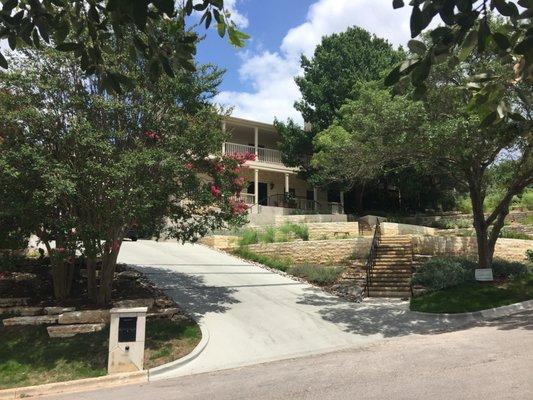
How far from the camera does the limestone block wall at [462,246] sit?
20500 millimetres

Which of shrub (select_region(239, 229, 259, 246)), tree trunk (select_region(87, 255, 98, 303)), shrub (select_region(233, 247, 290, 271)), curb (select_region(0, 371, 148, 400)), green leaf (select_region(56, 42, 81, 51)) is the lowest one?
curb (select_region(0, 371, 148, 400))

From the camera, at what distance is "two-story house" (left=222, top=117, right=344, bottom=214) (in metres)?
30.7

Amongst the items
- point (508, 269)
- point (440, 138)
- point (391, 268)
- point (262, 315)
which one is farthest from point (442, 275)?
point (262, 315)

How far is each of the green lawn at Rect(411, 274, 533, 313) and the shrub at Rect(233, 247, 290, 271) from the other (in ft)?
19.4

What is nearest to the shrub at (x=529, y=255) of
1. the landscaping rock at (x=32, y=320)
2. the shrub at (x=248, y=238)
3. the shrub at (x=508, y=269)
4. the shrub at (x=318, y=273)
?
the shrub at (x=508, y=269)

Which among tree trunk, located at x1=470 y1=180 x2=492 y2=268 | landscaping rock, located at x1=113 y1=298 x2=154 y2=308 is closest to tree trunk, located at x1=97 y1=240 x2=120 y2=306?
landscaping rock, located at x1=113 y1=298 x2=154 y2=308

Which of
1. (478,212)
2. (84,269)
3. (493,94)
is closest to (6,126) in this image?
(84,269)

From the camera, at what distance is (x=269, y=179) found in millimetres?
34531

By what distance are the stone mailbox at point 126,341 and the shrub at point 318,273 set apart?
31.7 feet

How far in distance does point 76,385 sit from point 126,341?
3.70 ft

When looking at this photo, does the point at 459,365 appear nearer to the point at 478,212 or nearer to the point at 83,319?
the point at 83,319

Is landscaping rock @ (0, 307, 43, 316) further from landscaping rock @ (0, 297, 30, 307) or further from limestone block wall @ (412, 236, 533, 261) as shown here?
limestone block wall @ (412, 236, 533, 261)

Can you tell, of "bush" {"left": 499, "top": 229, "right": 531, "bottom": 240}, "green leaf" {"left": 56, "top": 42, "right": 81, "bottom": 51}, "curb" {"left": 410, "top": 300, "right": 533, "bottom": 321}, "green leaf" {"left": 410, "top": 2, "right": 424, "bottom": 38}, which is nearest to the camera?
"green leaf" {"left": 410, "top": 2, "right": 424, "bottom": 38}

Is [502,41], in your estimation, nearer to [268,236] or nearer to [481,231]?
[481,231]
